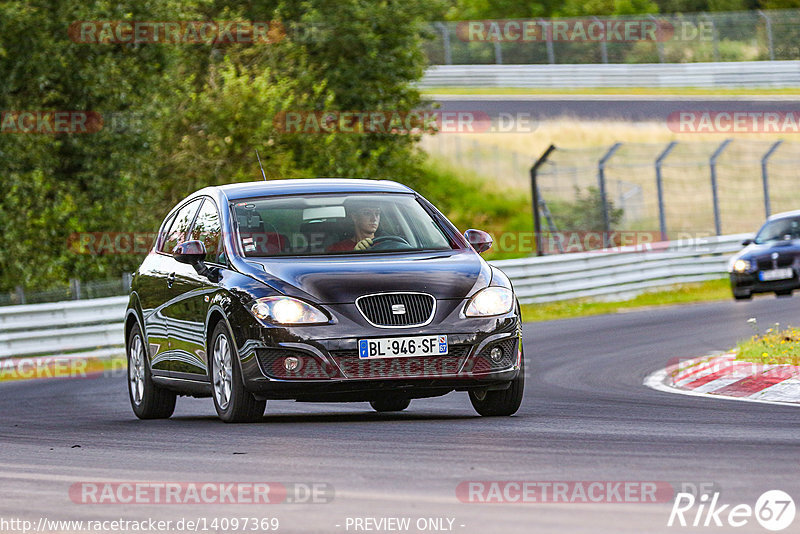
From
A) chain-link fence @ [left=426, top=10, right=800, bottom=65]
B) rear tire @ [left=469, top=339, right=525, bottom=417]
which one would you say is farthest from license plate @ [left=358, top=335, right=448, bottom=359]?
chain-link fence @ [left=426, top=10, right=800, bottom=65]

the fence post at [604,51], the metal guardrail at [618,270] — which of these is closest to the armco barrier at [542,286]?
the metal guardrail at [618,270]

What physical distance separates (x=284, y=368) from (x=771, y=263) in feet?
51.2

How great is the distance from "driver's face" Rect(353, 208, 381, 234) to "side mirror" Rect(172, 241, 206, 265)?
3.46 feet

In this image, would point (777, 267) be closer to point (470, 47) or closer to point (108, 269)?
point (108, 269)

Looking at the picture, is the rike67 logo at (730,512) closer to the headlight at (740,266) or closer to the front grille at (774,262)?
the front grille at (774,262)

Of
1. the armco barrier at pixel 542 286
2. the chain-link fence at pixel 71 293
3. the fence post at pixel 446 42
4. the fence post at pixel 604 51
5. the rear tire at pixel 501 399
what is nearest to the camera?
the rear tire at pixel 501 399

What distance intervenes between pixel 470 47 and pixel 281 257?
143 feet

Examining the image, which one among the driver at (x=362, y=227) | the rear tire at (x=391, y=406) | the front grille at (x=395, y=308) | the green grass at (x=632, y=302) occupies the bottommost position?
the green grass at (x=632, y=302)

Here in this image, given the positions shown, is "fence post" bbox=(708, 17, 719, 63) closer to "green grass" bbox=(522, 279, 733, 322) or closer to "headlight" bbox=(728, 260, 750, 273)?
"green grass" bbox=(522, 279, 733, 322)

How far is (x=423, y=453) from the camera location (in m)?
8.25

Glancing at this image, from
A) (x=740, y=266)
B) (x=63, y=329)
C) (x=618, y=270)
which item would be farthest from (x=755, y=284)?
(x=63, y=329)

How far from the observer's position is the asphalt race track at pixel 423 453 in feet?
21.3

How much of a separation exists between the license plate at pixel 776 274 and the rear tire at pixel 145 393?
13959 mm

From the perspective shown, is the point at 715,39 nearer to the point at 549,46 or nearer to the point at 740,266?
the point at 549,46
